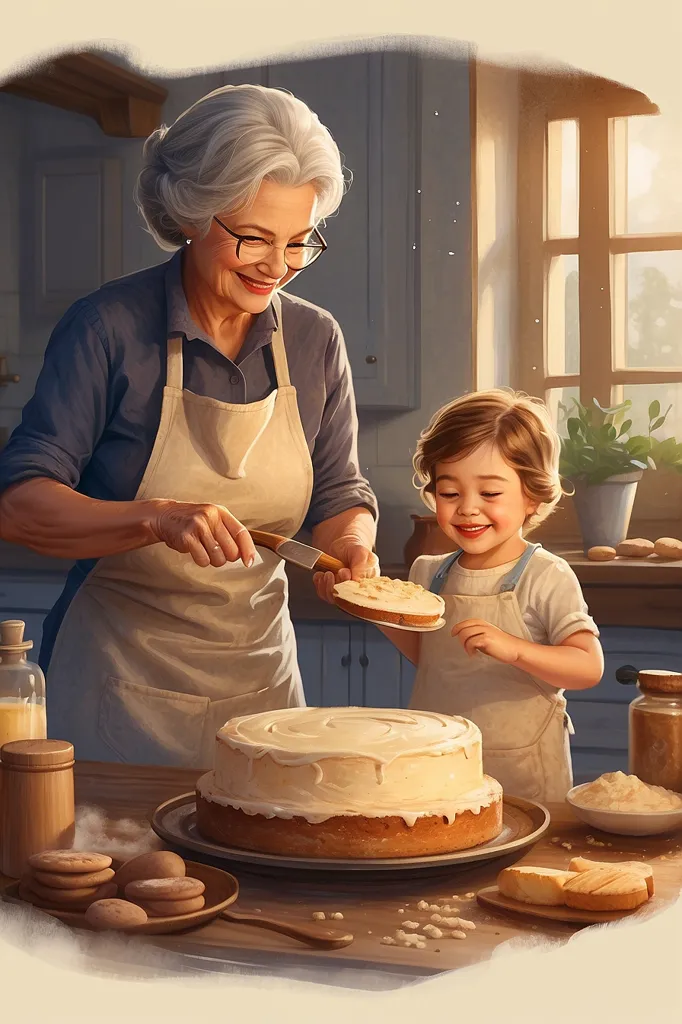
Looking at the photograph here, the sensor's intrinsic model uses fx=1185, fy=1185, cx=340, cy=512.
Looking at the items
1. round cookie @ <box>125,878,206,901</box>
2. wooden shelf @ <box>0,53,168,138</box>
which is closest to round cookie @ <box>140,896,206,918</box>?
round cookie @ <box>125,878,206,901</box>

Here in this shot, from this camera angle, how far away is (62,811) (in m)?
1.17

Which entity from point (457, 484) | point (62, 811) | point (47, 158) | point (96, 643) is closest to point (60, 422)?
point (96, 643)

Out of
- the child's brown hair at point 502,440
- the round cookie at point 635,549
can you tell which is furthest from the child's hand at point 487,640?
the round cookie at point 635,549

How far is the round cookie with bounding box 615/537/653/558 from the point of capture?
98.9 inches

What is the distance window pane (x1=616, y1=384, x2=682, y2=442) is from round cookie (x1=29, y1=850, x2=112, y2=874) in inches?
69.4

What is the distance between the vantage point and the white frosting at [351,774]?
1.16m

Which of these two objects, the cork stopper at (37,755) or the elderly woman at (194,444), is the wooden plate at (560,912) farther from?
the elderly woman at (194,444)

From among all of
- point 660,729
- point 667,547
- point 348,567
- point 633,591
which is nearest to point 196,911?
point 660,729

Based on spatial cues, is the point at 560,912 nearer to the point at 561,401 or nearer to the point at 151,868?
the point at 151,868

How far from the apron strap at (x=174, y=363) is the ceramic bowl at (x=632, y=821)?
0.89 meters

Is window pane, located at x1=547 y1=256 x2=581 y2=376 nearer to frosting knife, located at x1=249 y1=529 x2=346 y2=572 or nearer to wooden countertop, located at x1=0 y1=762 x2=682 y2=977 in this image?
frosting knife, located at x1=249 y1=529 x2=346 y2=572

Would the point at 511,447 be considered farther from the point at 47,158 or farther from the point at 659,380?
the point at 47,158

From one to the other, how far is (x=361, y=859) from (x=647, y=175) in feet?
5.39

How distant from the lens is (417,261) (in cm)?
261
